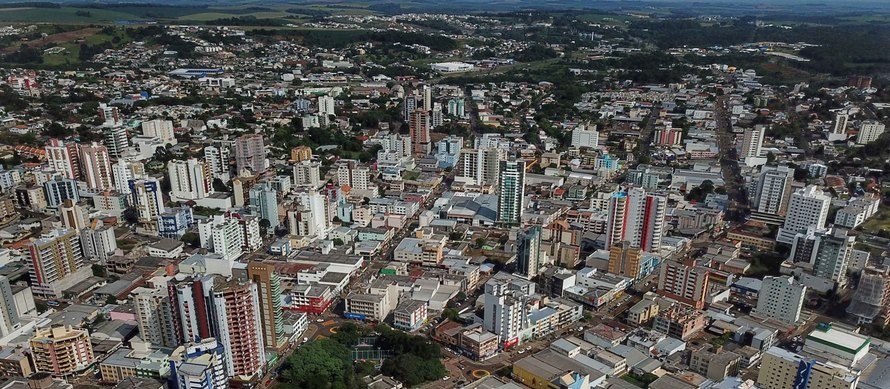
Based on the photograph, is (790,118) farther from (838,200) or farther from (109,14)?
(109,14)

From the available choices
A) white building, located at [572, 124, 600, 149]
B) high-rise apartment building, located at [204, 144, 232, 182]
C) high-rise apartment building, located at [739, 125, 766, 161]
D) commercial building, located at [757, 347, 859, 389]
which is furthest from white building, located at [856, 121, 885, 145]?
high-rise apartment building, located at [204, 144, 232, 182]

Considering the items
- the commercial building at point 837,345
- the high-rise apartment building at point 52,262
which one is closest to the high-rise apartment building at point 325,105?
the high-rise apartment building at point 52,262

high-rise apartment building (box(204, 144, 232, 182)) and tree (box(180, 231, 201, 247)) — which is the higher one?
high-rise apartment building (box(204, 144, 232, 182))

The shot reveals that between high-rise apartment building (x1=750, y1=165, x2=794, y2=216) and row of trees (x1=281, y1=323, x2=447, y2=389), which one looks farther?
high-rise apartment building (x1=750, y1=165, x2=794, y2=216)

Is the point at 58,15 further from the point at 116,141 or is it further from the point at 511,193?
the point at 511,193

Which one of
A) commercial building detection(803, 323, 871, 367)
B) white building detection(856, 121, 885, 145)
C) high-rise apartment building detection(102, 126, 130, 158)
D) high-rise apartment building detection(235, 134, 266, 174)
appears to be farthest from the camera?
white building detection(856, 121, 885, 145)

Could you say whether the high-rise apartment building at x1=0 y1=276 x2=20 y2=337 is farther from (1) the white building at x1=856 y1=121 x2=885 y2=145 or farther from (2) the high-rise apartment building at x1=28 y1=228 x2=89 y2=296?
(1) the white building at x1=856 y1=121 x2=885 y2=145
